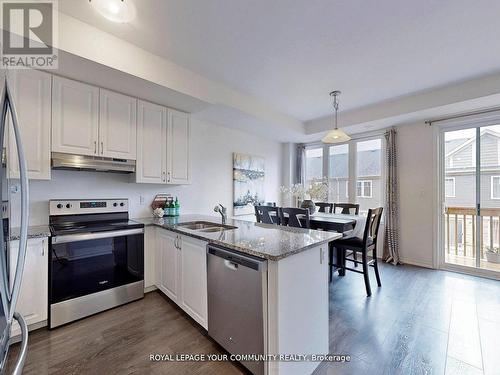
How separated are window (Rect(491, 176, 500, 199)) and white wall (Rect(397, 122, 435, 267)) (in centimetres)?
68

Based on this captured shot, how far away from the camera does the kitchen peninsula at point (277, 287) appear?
1.31 meters

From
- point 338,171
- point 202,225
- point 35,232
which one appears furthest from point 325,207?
point 35,232

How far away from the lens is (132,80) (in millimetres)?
2268

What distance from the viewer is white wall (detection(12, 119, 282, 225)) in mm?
2373

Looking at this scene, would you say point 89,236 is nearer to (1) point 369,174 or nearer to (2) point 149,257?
(2) point 149,257

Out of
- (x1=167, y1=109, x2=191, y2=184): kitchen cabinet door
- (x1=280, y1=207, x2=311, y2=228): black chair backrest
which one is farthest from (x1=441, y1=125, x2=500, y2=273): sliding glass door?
(x1=167, y1=109, x2=191, y2=184): kitchen cabinet door

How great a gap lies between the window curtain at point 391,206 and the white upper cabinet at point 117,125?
13.5ft

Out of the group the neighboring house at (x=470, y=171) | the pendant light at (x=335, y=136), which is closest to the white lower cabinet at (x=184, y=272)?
the pendant light at (x=335, y=136)

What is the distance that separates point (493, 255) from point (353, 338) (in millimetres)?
3094

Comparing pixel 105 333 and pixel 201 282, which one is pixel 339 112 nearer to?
pixel 201 282

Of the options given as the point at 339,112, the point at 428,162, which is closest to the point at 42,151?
the point at 339,112

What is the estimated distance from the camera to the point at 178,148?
3.06 m

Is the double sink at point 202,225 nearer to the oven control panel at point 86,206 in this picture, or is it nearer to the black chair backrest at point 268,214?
the black chair backrest at point 268,214

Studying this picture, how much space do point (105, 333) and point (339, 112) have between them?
14.6 feet
